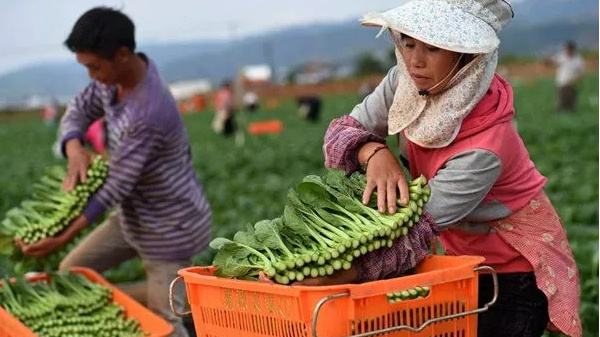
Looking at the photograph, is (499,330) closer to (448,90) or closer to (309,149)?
Answer: (448,90)

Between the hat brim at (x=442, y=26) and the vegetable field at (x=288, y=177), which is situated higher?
the hat brim at (x=442, y=26)

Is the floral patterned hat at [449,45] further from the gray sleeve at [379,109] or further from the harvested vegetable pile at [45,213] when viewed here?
the harvested vegetable pile at [45,213]

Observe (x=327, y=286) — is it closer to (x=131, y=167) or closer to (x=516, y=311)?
(x=516, y=311)

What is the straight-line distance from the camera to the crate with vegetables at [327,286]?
2363 mm

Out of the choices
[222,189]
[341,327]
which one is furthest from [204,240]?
[222,189]

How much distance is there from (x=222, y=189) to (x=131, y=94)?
834 centimetres

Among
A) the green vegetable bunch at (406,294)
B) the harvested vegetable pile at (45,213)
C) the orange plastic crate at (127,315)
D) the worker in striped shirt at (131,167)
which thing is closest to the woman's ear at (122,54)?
the worker in striped shirt at (131,167)

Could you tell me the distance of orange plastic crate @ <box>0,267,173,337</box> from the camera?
3.46 m

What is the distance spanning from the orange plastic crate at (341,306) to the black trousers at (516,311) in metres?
0.34

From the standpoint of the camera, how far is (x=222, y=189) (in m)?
12.6

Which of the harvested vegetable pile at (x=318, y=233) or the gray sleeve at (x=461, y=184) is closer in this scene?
the harvested vegetable pile at (x=318, y=233)

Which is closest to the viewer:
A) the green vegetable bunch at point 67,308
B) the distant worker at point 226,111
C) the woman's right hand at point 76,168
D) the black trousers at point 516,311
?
the black trousers at point 516,311

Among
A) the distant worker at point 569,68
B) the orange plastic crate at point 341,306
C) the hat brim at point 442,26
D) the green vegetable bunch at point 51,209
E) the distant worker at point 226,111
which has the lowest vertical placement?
the distant worker at point 226,111

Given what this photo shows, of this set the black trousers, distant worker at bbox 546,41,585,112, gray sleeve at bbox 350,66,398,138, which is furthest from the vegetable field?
gray sleeve at bbox 350,66,398,138
